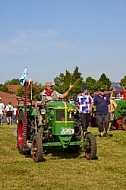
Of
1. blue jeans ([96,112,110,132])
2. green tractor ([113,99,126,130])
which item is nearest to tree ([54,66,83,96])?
green tractor ([113,99,126,130])

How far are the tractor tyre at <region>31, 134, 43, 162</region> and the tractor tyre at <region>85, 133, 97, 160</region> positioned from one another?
103 cm

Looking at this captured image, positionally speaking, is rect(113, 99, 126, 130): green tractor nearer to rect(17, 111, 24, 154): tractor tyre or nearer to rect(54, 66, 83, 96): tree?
rect(17, 111, 24, 154): tractor tyre

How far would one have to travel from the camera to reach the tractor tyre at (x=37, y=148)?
24.2 ft

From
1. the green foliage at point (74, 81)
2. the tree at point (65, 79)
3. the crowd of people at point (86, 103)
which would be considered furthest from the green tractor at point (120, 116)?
the tree at point (65, 79)

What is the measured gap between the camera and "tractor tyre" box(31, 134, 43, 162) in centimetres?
738

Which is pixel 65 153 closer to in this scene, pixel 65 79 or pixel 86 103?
pixel 86 103

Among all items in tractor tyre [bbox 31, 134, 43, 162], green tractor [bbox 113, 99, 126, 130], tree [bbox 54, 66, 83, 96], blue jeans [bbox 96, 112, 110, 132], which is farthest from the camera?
tree [bbox 54, 66, 83, 96]

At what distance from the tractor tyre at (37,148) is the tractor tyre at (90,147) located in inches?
40.4

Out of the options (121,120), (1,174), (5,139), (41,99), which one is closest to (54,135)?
(41,99)

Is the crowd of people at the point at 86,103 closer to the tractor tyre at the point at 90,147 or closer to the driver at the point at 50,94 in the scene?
the driver at the point at 50,94

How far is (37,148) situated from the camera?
293 inches

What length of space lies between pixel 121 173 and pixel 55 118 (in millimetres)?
1819

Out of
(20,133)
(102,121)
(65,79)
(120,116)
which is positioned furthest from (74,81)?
(20,133)

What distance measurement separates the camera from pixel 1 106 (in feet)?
69.8
